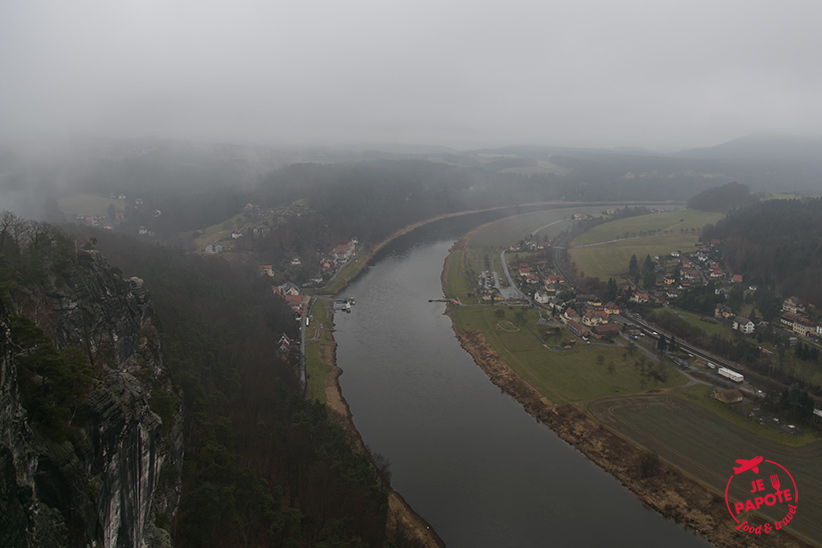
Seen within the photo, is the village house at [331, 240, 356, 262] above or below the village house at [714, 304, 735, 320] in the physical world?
above

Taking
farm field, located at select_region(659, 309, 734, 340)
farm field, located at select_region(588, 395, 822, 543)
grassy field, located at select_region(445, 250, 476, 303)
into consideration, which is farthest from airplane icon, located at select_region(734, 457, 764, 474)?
grassy field, located at select_region(445, 250, 476, 303)

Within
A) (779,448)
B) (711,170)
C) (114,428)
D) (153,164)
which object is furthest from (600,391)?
(711,170)

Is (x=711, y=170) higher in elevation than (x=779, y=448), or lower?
higher

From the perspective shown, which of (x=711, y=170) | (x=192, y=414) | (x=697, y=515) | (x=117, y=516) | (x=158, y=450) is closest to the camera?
(x=117, y=516)

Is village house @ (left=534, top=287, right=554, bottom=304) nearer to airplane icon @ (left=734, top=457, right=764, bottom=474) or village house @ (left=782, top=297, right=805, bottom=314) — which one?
village house @ (left=782, top=297, right=805, bottom=314)

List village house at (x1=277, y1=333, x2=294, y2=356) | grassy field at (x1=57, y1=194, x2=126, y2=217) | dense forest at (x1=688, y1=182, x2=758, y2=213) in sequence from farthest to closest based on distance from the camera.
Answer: dense forest at (x1=688, y1=182, x2=758, y2=213) < grassy field at (x1=57, y1=194, x2=126, y2=217) < village house at (x1=277, y1=333, x2=294, y2=356)

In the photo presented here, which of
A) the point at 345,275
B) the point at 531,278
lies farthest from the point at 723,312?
the point at 345,275

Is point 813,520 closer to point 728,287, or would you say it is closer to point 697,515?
point 697,515
